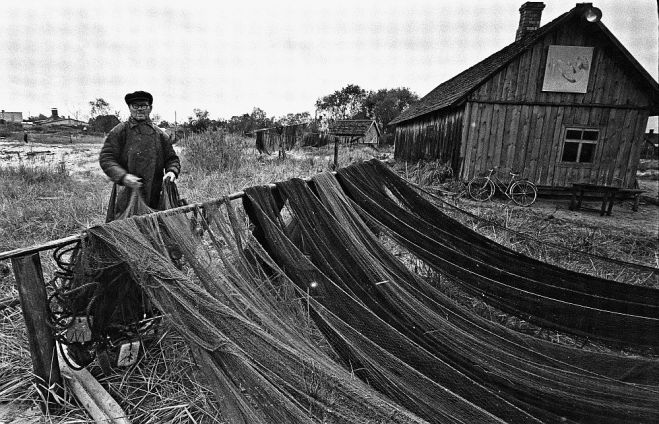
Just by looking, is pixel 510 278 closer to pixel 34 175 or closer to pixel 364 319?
pixel 364 319

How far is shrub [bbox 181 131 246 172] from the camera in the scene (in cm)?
1192

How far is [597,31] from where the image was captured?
10281 mm

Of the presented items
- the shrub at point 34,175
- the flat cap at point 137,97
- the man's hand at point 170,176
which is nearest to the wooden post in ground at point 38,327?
the man's hand at point 170,176

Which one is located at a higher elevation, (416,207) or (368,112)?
(368,112)

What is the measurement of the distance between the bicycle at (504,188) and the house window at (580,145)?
5.39ft

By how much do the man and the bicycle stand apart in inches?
361

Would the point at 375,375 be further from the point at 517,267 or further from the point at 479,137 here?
the point at 479,137

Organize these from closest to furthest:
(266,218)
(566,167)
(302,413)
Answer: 1. (302,413)
2. (266,218)
3. (566,167)

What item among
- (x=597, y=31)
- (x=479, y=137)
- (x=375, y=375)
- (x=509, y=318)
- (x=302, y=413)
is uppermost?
(x=597, y=31)

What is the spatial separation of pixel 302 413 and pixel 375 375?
1.89 ft

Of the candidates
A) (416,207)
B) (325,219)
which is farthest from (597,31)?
(325,219)

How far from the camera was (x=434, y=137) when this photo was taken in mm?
14461

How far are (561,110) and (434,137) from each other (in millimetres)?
4530

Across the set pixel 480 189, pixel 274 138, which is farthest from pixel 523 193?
pixel 274 138
